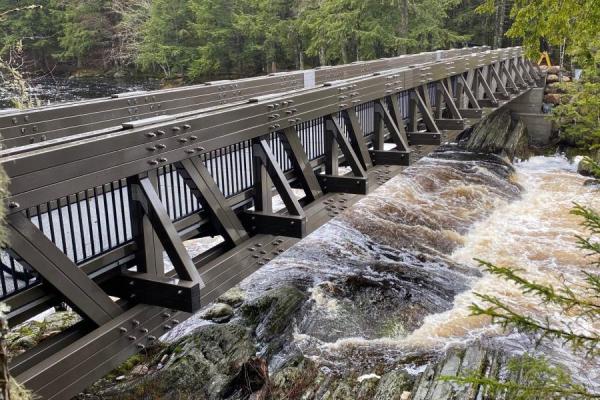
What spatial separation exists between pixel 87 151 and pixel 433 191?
12372mm

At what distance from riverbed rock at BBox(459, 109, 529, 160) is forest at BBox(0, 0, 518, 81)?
1132 cm

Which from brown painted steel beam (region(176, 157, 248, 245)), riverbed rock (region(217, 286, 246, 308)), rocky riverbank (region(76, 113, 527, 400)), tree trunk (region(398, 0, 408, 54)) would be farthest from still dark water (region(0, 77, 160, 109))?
brown painted steel beam (region(176, 157, 248, 245))

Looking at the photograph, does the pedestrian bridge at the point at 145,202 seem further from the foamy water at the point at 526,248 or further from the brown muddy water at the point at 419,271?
the foamy water at the point at 526,248

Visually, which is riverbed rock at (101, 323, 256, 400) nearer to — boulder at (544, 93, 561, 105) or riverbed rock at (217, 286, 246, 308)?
riverbed rock at (217, 286, 246, 308)

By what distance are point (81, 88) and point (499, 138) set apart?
2742 cm

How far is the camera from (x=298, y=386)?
21.7 feet

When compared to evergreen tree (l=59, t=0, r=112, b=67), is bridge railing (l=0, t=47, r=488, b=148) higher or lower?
lower

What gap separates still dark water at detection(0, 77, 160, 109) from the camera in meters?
29.8

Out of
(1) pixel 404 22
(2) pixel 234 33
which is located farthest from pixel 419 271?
(2) pixel 234 33

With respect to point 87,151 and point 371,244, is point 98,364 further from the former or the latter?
point 371,244

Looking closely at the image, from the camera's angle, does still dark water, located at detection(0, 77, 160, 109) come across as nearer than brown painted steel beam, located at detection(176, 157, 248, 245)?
No

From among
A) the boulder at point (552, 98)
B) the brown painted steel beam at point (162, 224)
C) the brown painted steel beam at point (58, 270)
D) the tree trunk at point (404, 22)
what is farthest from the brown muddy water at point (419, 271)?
the tree trunk at point (404, 22)

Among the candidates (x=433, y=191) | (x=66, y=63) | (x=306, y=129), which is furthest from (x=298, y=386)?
(x=66, y=63)

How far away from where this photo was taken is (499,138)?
21.4 metres
